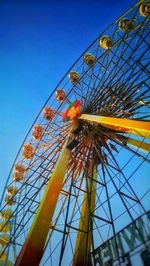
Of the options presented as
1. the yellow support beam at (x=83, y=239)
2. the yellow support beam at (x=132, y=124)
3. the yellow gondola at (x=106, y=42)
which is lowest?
the yellow support beam at (x=83, y=239)

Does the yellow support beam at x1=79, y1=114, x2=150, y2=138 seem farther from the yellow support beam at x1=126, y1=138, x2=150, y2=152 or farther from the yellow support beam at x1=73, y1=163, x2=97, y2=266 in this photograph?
the yellow support beam at x1=73, y1=163, x2=97, y2=266

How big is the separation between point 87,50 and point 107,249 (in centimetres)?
824

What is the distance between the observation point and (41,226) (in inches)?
306

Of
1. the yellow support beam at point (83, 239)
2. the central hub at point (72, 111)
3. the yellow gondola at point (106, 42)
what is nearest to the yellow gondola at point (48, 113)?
the central hub at point (72, 111)

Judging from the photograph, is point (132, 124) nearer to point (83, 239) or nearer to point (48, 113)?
point (83, 239)

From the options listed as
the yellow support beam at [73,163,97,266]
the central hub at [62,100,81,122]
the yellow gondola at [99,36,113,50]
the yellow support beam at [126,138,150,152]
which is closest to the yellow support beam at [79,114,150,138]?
the yellow support beam at [126,138,150,152]

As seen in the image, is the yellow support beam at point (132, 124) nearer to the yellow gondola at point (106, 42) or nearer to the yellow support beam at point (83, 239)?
the yellow support beam at point (83, 239)

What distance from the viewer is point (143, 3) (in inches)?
401

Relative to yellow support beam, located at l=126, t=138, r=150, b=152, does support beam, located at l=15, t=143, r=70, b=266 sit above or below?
below

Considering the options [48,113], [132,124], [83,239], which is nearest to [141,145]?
[132,124]

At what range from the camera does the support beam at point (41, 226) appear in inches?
282

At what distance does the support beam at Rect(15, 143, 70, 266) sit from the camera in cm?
716

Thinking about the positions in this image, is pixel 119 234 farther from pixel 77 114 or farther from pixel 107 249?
pixel 77 114

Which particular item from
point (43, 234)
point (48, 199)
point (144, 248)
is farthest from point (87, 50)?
point (144, 248)
